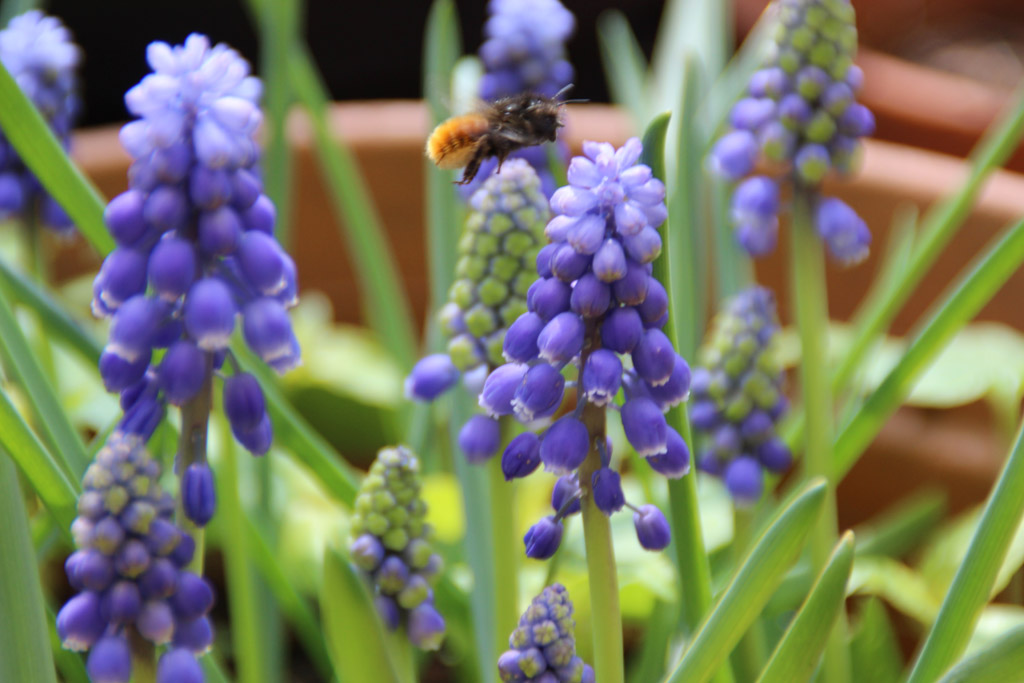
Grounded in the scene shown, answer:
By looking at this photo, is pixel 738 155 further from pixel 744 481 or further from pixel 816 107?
pixel 744 481

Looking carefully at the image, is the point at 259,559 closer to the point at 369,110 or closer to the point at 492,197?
the point at 492,197

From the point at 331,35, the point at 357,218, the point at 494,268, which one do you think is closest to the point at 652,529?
the point at 494,268

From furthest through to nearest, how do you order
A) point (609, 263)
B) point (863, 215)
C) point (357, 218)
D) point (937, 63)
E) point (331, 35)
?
point (937, 63), point (331, 35), point (863, 215), point (357, 218), point (609, 263)

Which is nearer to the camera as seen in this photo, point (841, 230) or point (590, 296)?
point (590, 296)

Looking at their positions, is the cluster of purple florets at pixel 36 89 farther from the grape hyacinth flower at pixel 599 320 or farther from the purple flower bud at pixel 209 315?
the grape hyacinth flower at pixel 599 320

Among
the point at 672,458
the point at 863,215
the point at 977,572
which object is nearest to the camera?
the point at 672,458

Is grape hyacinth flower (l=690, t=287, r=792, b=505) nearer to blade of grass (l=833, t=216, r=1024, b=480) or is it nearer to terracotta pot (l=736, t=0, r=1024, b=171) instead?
blade of grass (l=833, t=216, r=1024, b=480)

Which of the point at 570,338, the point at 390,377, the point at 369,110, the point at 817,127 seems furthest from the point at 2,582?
the point at 369,110

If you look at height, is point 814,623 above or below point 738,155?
below
